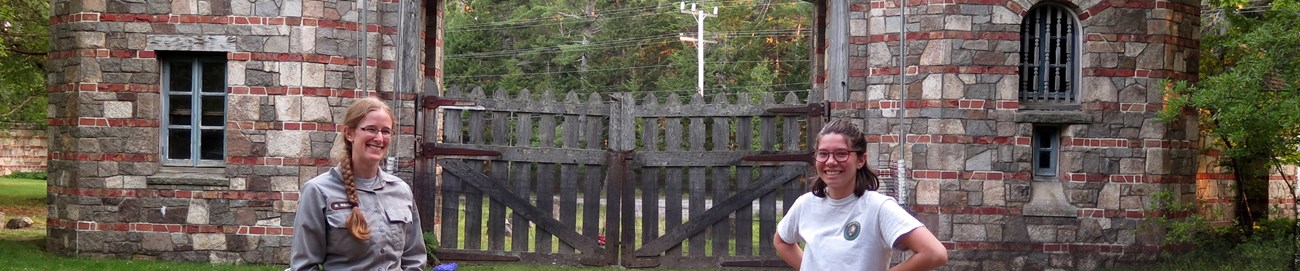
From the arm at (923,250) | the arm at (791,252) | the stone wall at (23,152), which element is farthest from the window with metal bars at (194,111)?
the stone wall at (23,152)

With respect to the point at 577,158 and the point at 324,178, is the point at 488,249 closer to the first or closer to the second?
the point at 577,158

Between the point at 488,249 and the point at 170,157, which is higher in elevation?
the point at 170,157

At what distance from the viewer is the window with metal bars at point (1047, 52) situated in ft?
39.1

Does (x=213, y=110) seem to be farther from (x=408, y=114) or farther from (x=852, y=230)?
(x=852, y=230)

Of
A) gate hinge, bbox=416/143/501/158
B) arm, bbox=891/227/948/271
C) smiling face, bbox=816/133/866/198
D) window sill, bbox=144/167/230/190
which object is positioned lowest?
window sill, bbox=144/167/230/190

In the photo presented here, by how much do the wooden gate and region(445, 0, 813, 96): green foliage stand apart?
62.4 feet

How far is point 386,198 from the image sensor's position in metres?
4.38

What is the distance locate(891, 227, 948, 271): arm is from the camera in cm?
392

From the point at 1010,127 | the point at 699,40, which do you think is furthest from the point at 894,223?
the point at 699,40

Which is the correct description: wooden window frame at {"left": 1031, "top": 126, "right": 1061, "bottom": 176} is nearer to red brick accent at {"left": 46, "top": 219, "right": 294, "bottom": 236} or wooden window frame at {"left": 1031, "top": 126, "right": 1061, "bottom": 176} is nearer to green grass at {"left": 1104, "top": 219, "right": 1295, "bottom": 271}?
green grass at {"left": 1104, "top": 219, "right": 1295, "bottom": 271}

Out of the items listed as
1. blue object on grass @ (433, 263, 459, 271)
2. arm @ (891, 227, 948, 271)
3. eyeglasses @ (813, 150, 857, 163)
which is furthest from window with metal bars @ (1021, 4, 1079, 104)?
arm @ (891, 227, 948, 271)

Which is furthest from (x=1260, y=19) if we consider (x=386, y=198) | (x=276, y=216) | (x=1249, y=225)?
(x=386, y=198)

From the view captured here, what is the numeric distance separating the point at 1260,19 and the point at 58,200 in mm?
12222

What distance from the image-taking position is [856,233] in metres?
4.09
